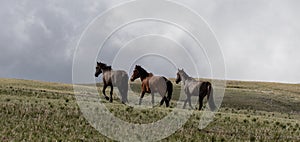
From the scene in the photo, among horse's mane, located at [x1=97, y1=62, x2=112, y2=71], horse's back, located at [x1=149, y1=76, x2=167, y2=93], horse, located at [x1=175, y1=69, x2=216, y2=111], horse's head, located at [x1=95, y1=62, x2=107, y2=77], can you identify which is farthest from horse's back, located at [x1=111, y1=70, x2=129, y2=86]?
horse, located at [x1=175, y1=69, x2=216, y2=111]

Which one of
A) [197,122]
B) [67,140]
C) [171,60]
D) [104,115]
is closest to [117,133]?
[67,140]

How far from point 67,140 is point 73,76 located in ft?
11.7

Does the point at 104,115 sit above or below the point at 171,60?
below

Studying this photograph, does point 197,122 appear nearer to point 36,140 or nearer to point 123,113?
point 123,113

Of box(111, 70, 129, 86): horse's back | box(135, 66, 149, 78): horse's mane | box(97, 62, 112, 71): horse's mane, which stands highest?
box(97, 62, 112, 71): horse's mane

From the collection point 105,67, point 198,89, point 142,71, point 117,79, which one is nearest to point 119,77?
point 117,79

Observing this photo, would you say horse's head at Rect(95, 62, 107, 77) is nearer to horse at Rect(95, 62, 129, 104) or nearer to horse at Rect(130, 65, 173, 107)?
horse at Rect(95, 62, 129, 104)

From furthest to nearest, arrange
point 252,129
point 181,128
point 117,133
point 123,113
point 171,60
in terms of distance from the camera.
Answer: point 123,113 → point 252,129 → point 181,128 → point 171,60 → point 117,133

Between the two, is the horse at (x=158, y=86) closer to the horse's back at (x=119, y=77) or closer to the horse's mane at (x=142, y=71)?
the horse's mane at (x=142, y=71)

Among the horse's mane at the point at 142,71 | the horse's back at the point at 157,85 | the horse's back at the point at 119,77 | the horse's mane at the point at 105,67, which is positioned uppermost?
the horse's mane at the point at 105,67

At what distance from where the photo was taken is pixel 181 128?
2145 centimetres

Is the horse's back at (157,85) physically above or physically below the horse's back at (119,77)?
below

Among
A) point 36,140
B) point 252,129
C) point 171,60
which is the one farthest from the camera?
point 252,129

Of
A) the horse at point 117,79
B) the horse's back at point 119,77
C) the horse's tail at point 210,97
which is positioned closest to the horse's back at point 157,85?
the horse at point 117,79
